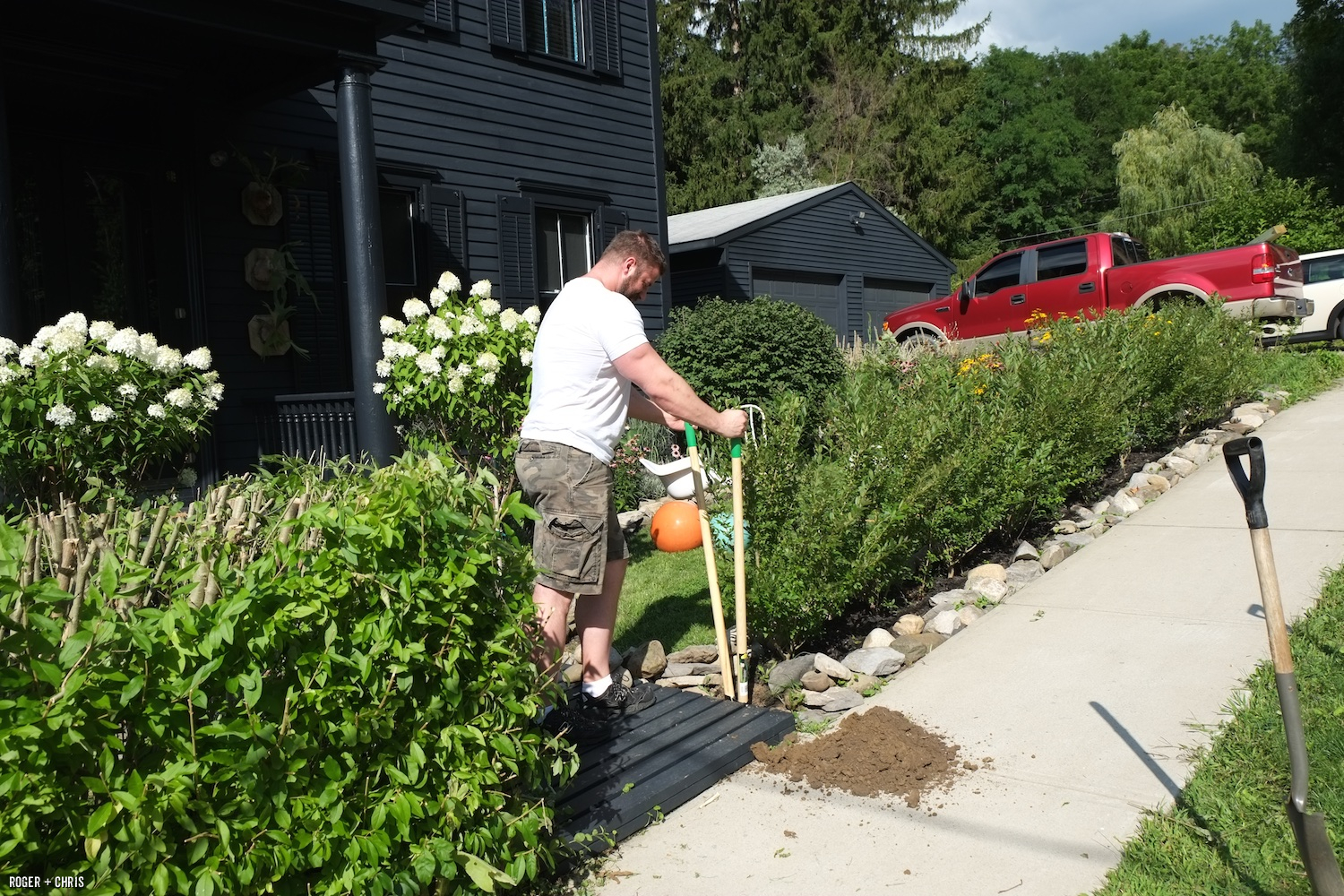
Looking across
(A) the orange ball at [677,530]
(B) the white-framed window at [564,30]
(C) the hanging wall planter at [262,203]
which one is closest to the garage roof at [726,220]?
(B) the white-framed window at [564,30]

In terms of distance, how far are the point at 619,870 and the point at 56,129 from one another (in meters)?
7.35

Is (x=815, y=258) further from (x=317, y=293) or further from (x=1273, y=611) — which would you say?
(x=1273, y=611)

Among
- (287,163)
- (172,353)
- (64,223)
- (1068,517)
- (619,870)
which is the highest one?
(287,163)

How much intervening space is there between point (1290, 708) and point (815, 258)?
57.4 feet

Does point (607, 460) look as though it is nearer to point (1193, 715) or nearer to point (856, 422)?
point (856, 422)

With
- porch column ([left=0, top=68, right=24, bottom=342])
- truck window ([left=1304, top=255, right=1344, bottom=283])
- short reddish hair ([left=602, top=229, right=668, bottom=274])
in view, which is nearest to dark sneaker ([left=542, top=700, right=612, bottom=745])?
short reddish hair ([left=602, top=229, right=668, bottom=274])

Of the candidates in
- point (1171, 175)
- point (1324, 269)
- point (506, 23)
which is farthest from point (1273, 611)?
point (1171, 175)

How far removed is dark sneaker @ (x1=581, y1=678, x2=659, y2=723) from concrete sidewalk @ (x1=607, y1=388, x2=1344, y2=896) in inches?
23.6

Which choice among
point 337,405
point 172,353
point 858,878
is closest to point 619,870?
point 858,878

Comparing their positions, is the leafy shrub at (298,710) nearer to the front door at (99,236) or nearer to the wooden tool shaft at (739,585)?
the wooden tool shaft at (739,585)

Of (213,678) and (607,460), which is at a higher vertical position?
(607,460)

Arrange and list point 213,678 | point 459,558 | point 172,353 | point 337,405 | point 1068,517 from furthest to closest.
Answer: point 337,405
point 1068,517
point 172,353
point 459,558
point 213,678

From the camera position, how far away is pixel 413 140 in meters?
10.0

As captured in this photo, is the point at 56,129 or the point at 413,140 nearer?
A: the point at 56,129
